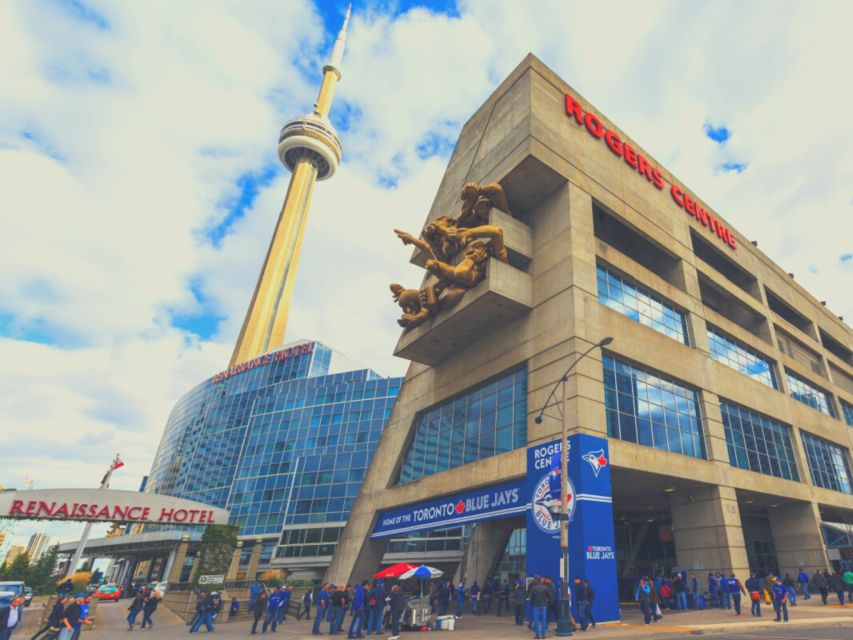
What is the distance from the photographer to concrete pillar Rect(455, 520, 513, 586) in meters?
34.6

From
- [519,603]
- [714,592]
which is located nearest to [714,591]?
[714,592]

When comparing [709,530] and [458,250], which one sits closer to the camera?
[709,530]

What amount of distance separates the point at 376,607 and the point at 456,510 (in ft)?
29.1

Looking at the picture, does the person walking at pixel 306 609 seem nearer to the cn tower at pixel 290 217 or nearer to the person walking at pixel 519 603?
the person walking at pixel 519 603

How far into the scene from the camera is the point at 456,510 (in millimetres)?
27078

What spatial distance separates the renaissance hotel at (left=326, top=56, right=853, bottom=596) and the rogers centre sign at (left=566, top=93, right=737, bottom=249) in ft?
0.54

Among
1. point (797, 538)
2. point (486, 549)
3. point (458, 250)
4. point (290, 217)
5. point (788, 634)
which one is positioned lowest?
point (788, 634)

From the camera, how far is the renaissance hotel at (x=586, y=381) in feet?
78.9

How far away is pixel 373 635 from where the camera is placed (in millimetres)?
18922

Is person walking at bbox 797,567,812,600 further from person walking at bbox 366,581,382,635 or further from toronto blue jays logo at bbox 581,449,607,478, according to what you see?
person walking at bbox 366,581,382,635

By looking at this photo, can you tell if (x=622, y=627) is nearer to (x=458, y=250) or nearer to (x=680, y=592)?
(x=680, y=592)

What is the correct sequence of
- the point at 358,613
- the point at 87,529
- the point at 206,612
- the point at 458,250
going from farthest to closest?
the point at 87,529 → the point at 458,250 → the point at 206,612 → the point at 358,613

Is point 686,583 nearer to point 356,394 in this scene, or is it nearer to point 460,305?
point 460,305

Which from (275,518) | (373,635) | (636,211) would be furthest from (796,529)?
(275,518)
